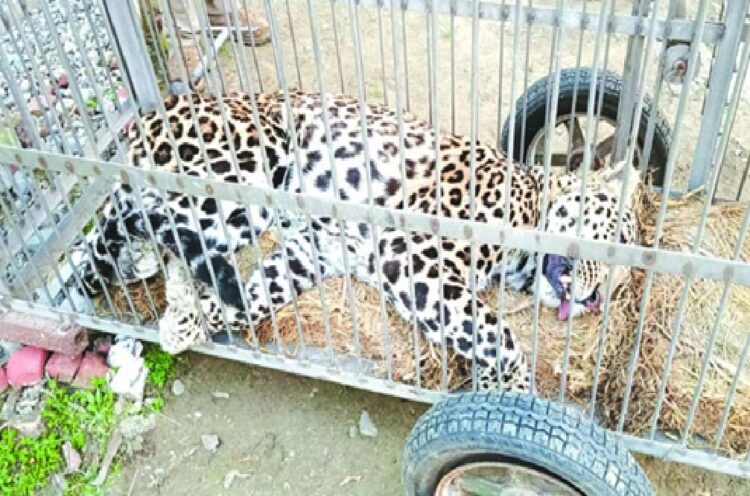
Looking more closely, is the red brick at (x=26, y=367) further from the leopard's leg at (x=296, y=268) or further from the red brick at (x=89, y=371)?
the leopard's leg at (x=296, y=268)

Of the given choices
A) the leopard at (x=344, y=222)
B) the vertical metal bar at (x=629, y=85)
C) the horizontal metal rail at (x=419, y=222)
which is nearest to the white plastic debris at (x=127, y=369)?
the leopard at (x=344, y=222)

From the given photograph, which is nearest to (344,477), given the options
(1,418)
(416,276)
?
(416,276)

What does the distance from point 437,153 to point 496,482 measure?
102cm

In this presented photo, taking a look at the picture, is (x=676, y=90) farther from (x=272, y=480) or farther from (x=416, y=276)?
(x=272, y=480)

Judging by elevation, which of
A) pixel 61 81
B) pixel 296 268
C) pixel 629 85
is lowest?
pixel 296 268

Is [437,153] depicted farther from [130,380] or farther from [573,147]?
[573,147]

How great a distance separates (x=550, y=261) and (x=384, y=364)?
69 centimetres

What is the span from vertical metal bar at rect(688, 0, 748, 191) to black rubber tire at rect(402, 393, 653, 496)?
1298 mm

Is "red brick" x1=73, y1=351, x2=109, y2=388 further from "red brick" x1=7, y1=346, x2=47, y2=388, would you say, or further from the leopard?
the leopard

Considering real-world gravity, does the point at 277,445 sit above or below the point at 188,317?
below

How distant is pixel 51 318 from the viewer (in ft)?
10.7

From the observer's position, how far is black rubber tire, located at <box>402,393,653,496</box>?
2.32 m

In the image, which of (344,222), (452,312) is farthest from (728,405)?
(344,222)

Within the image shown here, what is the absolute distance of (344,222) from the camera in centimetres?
325
